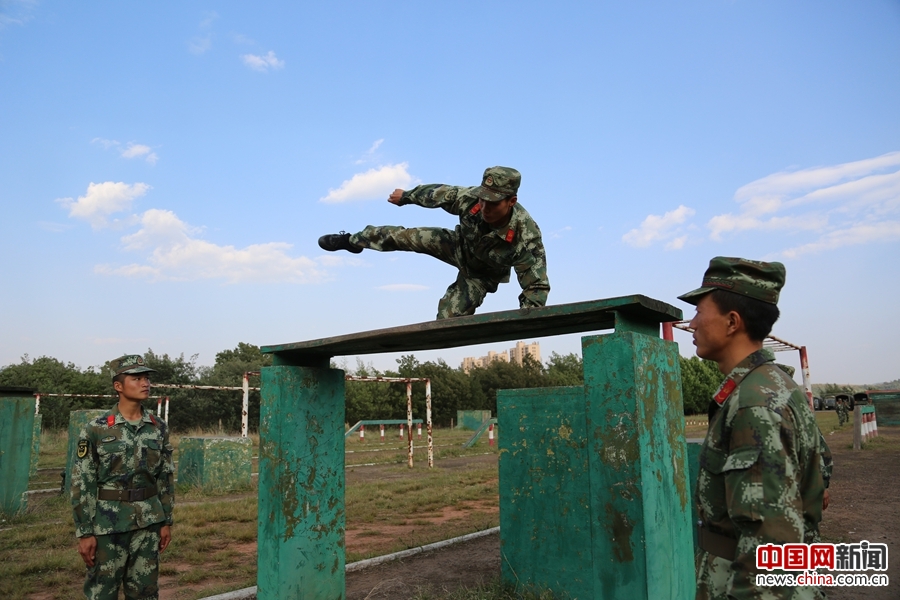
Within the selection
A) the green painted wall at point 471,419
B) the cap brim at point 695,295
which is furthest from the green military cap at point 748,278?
the green painted wall at point 471,419

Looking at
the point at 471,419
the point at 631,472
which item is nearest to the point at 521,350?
the point at 471,419

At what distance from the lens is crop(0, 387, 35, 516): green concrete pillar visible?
8211 mm

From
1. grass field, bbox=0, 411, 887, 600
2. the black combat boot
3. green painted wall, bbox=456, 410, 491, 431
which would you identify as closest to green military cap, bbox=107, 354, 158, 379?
the black combat boot

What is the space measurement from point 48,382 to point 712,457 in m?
35.2

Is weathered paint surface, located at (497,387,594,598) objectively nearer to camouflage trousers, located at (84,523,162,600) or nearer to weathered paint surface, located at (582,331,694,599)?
weathered paint surface, located at (582,331,694,599)

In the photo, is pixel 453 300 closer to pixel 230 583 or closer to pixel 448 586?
pixel 448 586

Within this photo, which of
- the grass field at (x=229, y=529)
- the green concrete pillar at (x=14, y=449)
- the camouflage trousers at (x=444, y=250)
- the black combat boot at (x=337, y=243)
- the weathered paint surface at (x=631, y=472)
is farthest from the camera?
the green concrete pillar at (x=14, y=449)

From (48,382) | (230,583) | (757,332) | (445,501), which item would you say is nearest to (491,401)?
(48,382)

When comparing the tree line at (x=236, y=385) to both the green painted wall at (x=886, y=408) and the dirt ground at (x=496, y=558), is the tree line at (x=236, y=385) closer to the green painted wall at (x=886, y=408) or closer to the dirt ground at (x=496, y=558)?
the green painted wall at (x=886, y=408)

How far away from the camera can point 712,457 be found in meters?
1.93

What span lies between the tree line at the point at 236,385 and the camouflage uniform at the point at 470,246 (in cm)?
1988

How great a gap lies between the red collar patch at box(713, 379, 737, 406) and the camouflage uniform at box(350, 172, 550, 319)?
5.89 feet

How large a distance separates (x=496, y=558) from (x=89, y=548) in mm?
3564

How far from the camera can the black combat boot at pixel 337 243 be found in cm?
454
